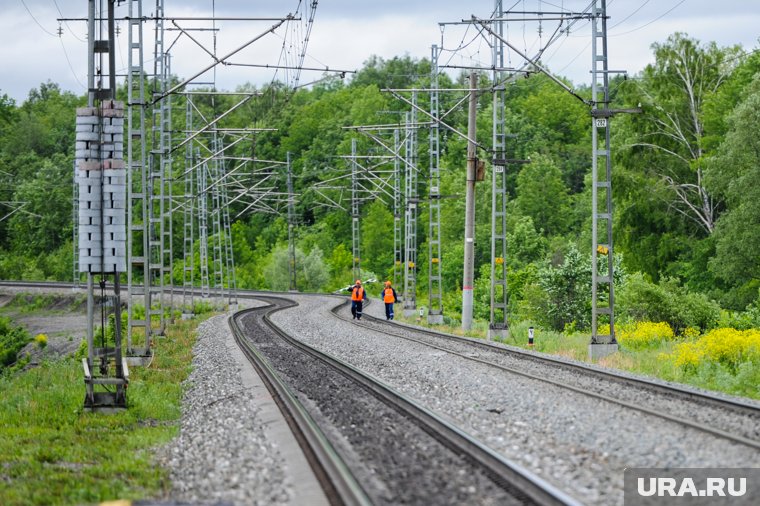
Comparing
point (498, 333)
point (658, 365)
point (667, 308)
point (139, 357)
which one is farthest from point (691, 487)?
point (667, 308)

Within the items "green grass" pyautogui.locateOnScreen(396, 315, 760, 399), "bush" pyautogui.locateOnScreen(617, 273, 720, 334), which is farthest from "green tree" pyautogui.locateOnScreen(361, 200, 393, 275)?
"green grass" pyautogui.locateOnScreen(396, 315, 760, 399)

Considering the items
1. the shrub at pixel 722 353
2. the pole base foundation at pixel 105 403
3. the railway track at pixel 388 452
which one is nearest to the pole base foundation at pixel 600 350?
the shrub at pixel 722 353

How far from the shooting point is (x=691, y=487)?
1012 cm

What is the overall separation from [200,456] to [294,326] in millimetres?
27155

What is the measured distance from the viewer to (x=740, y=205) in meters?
52.3

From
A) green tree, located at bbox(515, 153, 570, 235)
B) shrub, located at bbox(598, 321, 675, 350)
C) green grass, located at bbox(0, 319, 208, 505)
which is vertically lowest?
green grass, located at bbox(0, 319, 208, 505)

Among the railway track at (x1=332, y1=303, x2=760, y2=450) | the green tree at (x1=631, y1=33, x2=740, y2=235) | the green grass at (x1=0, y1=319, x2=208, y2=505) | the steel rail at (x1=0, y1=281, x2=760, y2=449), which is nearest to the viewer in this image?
the green grass at (x1=0, y1=319, x2=208, y2=505)

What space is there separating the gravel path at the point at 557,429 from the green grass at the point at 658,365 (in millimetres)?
3041

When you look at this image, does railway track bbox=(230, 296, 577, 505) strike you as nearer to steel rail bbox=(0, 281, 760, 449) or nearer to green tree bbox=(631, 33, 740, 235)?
steel rail bbox=(0, 281, 760, 449)

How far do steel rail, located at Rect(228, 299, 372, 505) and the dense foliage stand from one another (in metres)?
18.1

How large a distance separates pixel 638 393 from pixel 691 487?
728cm

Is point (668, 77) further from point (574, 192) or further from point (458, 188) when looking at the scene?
point (574, 192)

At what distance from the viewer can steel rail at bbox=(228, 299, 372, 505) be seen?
388 inches

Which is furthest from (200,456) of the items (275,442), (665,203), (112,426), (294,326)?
(665,203)
